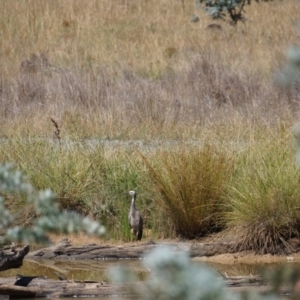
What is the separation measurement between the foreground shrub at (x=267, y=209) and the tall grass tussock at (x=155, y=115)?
1 centimetres

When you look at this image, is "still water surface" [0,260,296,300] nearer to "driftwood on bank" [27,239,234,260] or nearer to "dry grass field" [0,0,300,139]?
"driftwood on bank" [27,239,234,260]

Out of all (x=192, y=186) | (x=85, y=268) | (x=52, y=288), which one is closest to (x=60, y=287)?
(x=52, y=288)

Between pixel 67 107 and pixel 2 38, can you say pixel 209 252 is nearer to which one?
→ pixel 67 107

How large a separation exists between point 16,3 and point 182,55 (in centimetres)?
763

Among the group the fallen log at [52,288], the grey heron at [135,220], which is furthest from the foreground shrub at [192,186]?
the fallen log at [52,288]

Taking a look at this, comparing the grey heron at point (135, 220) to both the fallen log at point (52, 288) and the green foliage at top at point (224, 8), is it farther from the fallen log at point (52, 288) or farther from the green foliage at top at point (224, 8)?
the green foliage at top at point (224, 8)

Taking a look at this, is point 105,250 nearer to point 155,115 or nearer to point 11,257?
point 11,257

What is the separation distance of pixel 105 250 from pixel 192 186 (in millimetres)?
1044

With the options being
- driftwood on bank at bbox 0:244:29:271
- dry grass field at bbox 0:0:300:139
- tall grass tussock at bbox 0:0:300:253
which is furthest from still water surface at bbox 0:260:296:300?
dry grass field at bbox 0:0:300:139

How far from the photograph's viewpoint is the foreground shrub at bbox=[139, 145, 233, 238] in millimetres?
8992

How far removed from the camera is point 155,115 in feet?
48.0

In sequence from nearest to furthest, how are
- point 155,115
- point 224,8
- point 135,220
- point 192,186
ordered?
1. point 135,220
2. point 192,186
3. point 155,115
4. point 224,8

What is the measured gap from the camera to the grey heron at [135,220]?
28.9 feet

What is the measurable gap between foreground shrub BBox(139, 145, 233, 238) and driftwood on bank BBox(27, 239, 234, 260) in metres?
0.46
